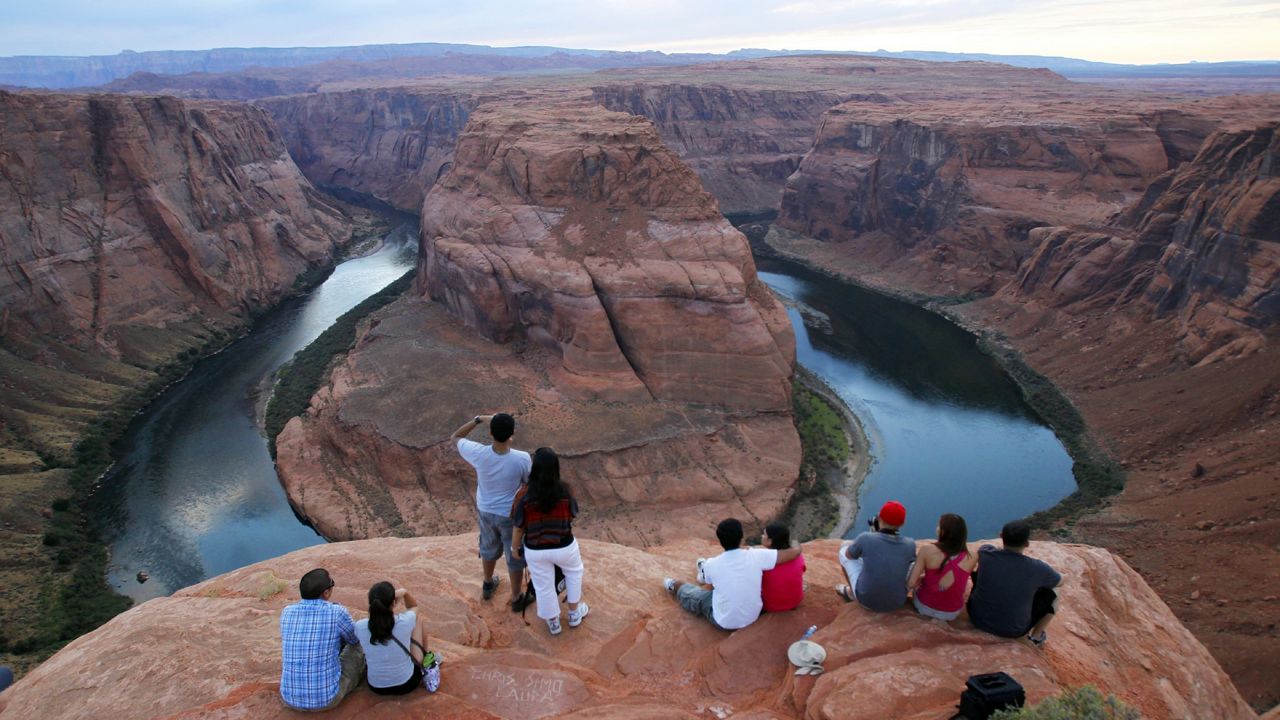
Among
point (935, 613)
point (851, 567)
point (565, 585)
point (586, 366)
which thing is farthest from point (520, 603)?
point (586, 366)

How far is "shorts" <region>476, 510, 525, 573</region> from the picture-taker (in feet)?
30.0

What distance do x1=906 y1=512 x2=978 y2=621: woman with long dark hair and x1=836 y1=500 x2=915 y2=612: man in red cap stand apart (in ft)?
0.43

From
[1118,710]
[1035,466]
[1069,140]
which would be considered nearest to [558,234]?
[1035,466]

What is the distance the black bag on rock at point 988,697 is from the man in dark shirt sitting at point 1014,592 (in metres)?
1.50

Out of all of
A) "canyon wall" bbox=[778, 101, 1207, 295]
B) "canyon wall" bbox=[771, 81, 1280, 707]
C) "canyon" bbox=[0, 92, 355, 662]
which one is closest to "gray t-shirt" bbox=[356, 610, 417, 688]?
"canyon wall" bbox=[771, 81, 1280, 707]

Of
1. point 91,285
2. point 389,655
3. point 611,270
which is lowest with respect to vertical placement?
point 91,285

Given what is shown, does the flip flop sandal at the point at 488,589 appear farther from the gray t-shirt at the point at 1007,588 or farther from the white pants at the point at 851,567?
the gray t-shirt at the point at 1007,588

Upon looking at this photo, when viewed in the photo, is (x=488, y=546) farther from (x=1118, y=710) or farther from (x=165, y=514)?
(x=165, y=514)

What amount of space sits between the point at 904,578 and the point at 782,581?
54.6 inches

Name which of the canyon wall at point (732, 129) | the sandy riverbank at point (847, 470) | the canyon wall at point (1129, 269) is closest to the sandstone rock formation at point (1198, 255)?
the canyon wall at point (1129, 269)

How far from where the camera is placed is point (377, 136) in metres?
107

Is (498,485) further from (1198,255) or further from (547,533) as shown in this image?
(1198,255)

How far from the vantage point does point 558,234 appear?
1442 inches

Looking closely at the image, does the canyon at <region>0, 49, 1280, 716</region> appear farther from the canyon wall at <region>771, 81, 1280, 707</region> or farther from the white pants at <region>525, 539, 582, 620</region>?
the white pants at <region>525, 539, 582, 620</region>
